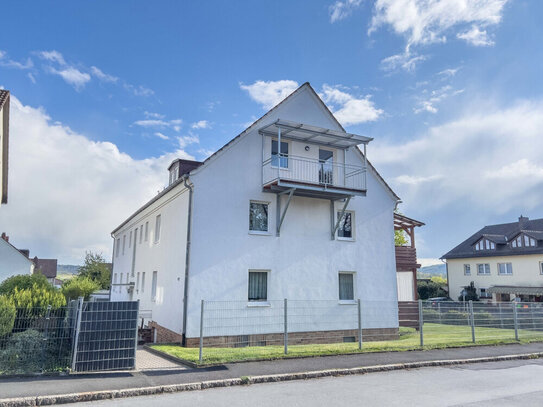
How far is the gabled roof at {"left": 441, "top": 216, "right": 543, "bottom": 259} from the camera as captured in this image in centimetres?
4137

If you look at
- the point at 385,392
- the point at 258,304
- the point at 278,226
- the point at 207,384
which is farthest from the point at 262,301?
the point at 385,392

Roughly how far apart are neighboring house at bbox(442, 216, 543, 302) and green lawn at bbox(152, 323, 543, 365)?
26261 mm

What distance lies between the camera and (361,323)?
1449 centimetres

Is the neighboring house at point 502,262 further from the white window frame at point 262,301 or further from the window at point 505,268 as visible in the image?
the white window frame at point 262,301

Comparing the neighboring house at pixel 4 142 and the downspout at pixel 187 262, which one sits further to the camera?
the neighboring house at pixel 4 142

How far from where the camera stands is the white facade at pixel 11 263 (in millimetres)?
45469

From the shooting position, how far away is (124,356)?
9906mm

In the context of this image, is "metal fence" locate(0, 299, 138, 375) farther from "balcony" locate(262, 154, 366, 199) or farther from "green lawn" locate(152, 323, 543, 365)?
"balcony" locate(262, 154, 366, 199)

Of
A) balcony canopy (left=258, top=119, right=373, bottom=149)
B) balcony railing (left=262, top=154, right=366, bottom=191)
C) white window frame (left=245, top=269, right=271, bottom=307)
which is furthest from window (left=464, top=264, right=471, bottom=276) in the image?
white window frame (left=245, top=269, right=271, bottom=307)

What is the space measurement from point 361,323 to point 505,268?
→ 3630cm

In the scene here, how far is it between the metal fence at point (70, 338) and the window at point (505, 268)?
1708 inches

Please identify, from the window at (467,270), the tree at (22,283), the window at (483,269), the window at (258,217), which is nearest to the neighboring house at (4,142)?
the tree at (22,283)

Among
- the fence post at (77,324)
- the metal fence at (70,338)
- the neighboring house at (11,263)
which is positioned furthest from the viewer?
the neighboring house at (11,263)

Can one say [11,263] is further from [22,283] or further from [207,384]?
[207,384]
